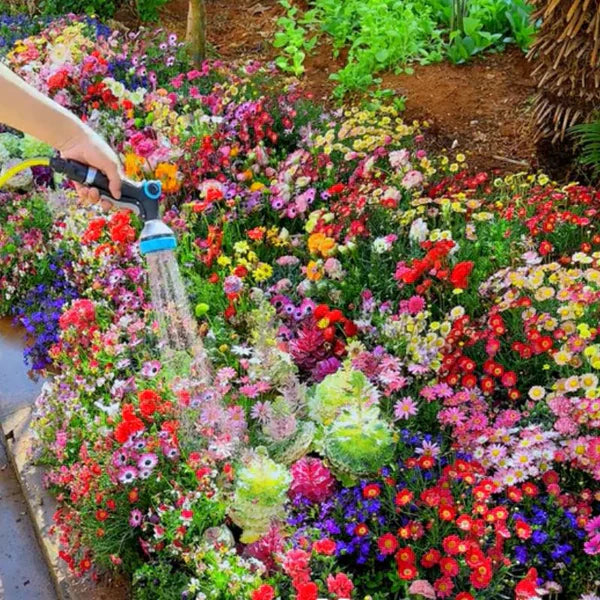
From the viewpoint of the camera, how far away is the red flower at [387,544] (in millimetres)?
2271

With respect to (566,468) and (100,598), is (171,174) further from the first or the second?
(566,468)

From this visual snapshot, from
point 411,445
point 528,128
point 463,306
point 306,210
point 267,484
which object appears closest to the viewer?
point 267,484

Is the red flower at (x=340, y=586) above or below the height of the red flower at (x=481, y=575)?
below

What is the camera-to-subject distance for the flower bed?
92.3 inches

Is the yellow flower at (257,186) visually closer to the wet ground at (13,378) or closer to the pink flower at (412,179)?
the pink flower at (412,179)

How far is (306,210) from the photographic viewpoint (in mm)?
3668

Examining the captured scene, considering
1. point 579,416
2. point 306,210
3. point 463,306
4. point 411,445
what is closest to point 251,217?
point 306,210

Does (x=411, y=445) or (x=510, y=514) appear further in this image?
(x=411, y=445)

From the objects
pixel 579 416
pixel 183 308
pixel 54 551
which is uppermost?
pixel 579 416

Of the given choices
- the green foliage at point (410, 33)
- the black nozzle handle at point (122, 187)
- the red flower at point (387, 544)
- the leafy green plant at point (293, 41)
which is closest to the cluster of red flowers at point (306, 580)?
the red flower at point (387, 544)

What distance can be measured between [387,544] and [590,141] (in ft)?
7.63

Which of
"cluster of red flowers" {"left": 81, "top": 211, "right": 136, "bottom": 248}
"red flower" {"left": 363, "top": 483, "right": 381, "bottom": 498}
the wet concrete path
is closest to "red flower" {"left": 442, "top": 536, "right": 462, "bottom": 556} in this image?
"red flower" {"left": 363, "top": 483, "right": 381, "bottom": 498}

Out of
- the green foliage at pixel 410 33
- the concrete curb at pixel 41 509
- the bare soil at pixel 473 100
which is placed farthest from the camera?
the green foliage at pixel 410 33

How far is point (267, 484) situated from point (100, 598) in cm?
62
